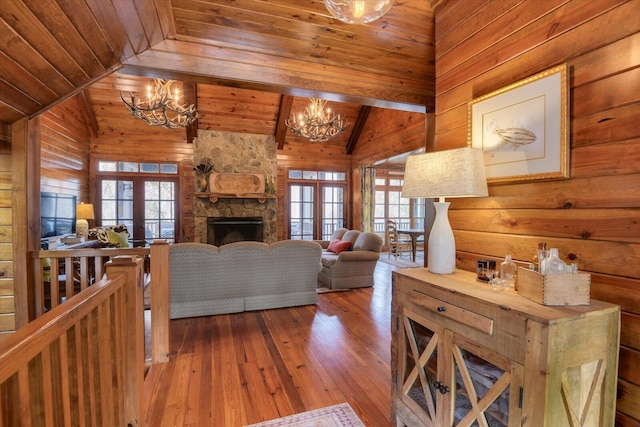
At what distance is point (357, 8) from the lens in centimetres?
144

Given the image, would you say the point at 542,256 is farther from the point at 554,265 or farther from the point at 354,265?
the point at 354,265

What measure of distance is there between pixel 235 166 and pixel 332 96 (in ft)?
17.1

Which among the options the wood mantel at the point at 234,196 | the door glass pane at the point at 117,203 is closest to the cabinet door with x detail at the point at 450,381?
the wood mantel at the point at 234,196

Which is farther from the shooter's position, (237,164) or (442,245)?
(237,164)

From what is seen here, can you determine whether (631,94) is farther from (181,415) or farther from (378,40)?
(181,415)

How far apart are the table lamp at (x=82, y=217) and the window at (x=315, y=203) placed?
425cm

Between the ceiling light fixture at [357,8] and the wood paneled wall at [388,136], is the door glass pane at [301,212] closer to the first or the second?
the wood paneled wall at [388,136]

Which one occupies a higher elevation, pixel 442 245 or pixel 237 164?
pixel 237 164

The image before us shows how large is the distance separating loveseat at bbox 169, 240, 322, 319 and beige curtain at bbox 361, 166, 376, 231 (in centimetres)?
455

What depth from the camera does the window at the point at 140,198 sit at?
22.2 feet

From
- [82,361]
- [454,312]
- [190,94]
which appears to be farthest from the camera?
[190,94]

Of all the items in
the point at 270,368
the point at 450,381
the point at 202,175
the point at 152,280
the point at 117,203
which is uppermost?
the point at 202,175

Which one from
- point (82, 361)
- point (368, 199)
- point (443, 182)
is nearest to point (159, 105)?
point (82, 361)

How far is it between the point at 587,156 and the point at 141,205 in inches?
304
